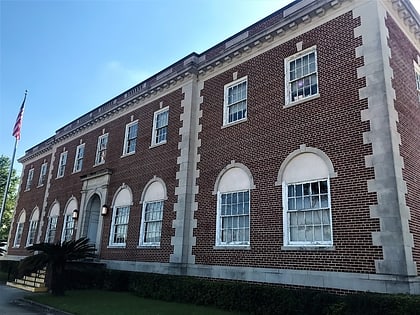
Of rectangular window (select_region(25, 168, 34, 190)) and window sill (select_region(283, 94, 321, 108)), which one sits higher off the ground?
rectangular window (select_region(25, 168, 34, 190))

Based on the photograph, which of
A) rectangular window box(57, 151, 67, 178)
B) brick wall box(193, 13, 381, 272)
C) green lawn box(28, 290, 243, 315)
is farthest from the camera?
rectangular window box(57, 151, 67, 178)

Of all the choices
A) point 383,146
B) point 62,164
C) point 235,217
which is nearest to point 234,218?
→ point 235,217

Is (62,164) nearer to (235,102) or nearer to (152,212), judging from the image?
(152,212)

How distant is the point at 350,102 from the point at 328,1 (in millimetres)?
3663

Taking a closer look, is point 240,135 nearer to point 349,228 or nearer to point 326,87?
point 326,87

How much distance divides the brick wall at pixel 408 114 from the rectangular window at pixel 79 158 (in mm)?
19403

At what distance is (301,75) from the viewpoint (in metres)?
12.3

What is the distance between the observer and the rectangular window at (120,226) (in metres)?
18.1

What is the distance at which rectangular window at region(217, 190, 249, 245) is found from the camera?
1262cm

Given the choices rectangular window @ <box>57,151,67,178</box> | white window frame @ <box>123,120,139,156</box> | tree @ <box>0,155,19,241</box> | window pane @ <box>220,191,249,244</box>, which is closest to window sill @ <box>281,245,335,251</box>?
window pane @ <box>220,191,249,244</box>

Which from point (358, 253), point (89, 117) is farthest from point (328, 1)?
point (89, 117)

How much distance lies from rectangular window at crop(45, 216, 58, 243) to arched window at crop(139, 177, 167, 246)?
419 inches

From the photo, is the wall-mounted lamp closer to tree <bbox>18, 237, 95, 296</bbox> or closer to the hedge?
tree <bbox>18, 237, 95, 296</bbox>

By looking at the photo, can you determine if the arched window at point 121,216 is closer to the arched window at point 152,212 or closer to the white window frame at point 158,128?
the arched window at point 152,212
